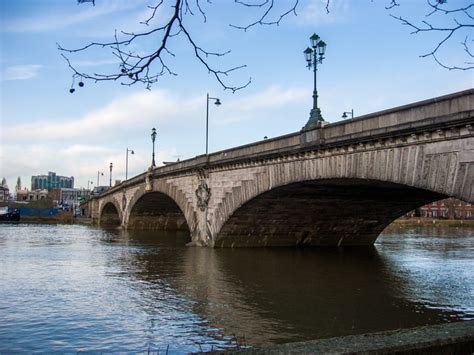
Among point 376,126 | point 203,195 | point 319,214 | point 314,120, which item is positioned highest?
point 314,120

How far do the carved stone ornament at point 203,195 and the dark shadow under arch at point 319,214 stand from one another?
7.61 feet

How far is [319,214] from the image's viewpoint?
29875 mm

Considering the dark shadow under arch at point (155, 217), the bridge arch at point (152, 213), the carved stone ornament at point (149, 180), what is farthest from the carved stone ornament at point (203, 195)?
the dark shadow under arch at point (155, 217)

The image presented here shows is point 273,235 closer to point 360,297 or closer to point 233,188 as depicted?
point 233,188

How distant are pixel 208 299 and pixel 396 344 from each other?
10489 mm

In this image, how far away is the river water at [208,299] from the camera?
10.7m

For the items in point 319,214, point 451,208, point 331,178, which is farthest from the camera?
point 451,208

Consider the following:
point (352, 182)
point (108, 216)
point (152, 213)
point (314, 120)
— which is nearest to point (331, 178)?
point (352, 182)

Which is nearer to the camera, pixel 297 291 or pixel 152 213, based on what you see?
pixel 297 291

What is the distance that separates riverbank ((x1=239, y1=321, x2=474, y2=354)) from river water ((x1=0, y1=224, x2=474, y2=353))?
16.4 feet

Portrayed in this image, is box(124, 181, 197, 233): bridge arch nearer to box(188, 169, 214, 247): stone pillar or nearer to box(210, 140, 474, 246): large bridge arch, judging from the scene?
box(188, 169, 214, 247): stone pillar

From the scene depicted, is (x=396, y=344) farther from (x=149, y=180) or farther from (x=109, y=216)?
(x=109, y=216)

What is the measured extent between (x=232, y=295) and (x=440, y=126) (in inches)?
310

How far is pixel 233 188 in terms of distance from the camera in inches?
1093
